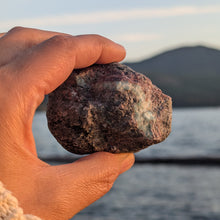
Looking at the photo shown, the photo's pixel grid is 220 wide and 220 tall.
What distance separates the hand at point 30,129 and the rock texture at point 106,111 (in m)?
0.29

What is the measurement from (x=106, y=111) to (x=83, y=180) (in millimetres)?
502

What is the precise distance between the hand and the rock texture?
0.96 feet

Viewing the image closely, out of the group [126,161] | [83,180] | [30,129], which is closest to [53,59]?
[30,129]

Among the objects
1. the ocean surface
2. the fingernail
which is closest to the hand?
the fingernail

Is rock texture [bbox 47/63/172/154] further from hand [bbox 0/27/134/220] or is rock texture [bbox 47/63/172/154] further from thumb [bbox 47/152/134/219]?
hand [bbox 0/27/134/220]

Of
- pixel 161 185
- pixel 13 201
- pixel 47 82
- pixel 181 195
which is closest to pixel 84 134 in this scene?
pixel 47 82

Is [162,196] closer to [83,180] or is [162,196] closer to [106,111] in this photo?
[106,111]

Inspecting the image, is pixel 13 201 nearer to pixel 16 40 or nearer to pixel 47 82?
pixel 47 82

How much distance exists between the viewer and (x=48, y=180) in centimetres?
175

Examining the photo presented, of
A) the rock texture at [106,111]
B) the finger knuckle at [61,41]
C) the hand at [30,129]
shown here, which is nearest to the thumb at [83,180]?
the hand at [30,129]

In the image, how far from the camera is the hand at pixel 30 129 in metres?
1.67

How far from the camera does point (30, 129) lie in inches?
68.9

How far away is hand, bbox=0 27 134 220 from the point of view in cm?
167

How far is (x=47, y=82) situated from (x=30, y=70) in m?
0.11
